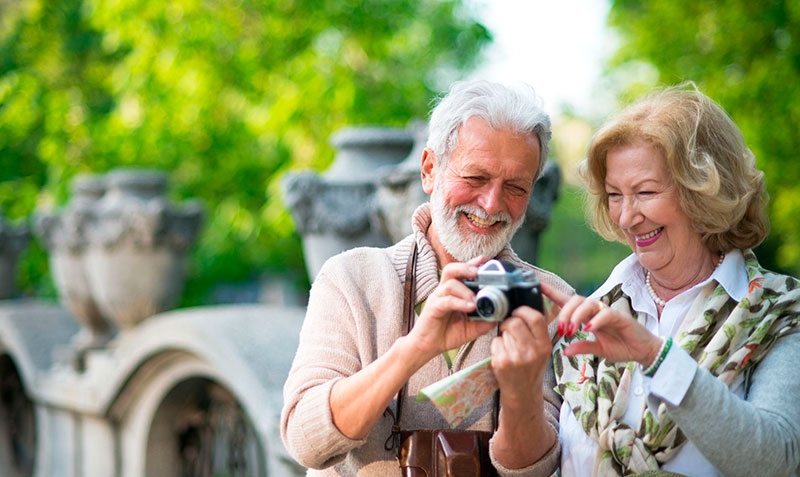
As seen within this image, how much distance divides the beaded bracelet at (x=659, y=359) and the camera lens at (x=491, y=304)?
1.08 feet

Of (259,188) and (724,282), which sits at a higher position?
(259,188)

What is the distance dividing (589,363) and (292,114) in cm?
739

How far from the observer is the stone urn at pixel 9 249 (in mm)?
10727

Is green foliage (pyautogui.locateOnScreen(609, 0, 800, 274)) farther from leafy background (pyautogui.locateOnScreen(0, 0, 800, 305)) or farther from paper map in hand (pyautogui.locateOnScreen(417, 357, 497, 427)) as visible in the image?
paper map in hand (pyautogui.locateOnScreen(417, 357, 497, 427))

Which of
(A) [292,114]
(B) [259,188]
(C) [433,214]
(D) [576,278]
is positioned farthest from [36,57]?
(D) [576,278]

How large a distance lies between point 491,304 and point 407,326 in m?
0.52

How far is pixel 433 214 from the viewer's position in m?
2.65

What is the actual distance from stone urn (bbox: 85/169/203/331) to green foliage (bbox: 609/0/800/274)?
14.0ft

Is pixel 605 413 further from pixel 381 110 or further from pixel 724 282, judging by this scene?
pixel 381 110

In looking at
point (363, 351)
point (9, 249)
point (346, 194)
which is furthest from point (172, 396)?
point (9, 249)

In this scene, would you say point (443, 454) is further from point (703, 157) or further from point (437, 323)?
point (703, 157)

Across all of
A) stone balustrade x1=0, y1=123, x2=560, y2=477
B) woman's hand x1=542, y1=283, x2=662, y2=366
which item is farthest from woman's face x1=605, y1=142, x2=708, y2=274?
stone balustrade x1=0, y1=123, x2=560, y2=477

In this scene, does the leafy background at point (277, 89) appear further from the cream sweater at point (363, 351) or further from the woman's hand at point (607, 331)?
the woman's hand at point (607, 331)

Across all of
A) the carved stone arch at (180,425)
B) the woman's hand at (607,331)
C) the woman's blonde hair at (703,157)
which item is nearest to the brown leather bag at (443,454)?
the woman's hand at (607,331)
